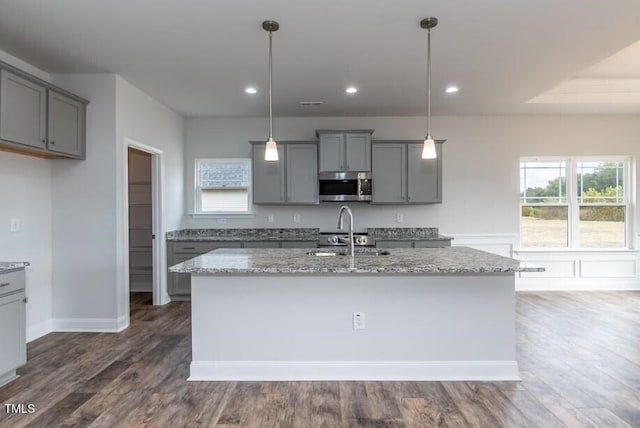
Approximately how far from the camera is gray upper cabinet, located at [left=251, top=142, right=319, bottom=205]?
5082 millimetres

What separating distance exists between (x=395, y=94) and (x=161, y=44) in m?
2.56

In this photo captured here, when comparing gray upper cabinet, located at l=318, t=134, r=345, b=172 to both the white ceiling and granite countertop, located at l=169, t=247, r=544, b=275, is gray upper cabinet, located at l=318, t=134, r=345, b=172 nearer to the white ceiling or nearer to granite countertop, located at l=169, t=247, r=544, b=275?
the white ceiling

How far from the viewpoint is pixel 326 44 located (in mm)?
3018

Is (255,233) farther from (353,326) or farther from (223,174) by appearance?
(353,326)

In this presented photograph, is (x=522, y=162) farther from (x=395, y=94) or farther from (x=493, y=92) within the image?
(x=395, y=94)

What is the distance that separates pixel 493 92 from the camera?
429cm

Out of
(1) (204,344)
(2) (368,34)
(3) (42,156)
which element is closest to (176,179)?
(3) (42,156)

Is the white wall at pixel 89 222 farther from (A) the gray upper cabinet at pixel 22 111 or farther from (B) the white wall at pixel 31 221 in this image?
(A) the gray upper cabinet at pixel 22 111

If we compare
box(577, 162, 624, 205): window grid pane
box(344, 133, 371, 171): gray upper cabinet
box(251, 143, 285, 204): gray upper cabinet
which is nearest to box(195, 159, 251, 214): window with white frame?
box(251, 143, 285, 204): gray upper cabinet

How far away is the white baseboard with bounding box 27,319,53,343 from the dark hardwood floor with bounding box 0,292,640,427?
0.12 meters

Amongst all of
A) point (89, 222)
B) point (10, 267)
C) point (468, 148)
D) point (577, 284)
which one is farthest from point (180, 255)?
point (577, 284)

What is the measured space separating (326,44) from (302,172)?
2.25 metres

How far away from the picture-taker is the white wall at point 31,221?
3.19m

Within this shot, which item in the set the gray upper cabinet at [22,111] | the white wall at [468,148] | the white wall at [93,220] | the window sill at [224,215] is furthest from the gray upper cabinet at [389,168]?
the gray upper cabinet at [22,111]
